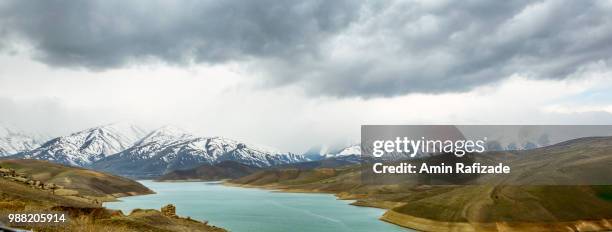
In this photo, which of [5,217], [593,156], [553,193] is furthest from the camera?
[593,156]

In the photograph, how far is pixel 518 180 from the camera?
5842 inches

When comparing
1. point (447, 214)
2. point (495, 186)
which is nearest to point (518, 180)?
point (495, 186)

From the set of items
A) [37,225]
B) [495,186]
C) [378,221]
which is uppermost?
[37,225]

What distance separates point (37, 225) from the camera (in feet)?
81.3

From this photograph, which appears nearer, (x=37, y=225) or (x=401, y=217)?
(x=37, y=225)

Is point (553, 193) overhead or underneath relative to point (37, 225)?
underneath

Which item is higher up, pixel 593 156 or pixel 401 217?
pixel 593 156

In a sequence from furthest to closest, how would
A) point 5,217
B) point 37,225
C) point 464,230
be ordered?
1. point 464,230
2. point 5,217
3. point 37,225

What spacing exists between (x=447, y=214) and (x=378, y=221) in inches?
830

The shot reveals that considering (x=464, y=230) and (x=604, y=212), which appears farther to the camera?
(x=604, y=212)

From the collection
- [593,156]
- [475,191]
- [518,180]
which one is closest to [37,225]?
[475,191]

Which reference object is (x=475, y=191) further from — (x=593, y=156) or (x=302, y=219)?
(x=593, y=156)

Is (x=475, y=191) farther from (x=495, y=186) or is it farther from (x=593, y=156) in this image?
(x=593, y=156)

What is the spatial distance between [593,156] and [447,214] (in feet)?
298
